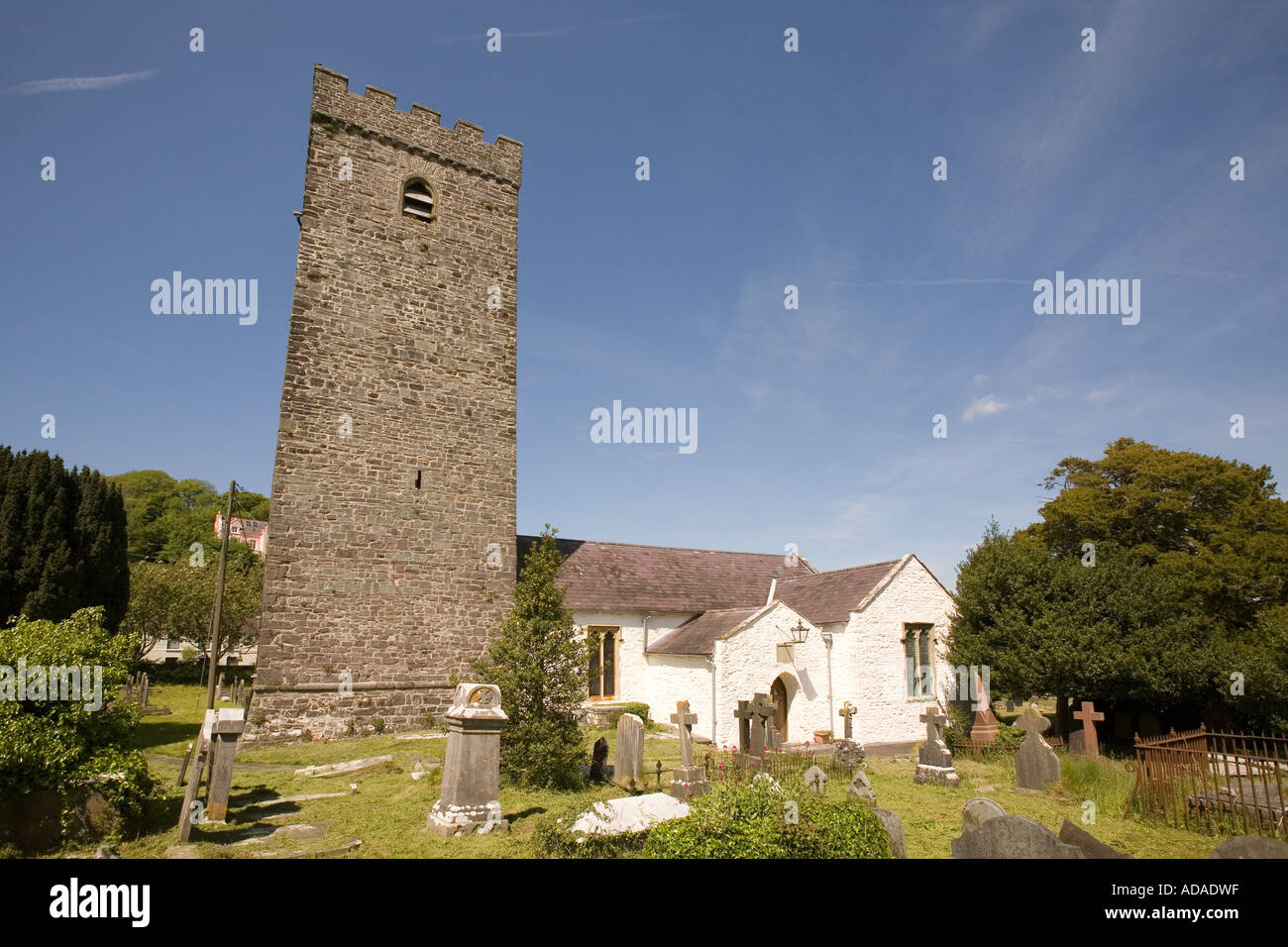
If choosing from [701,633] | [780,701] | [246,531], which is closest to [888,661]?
[780,701]

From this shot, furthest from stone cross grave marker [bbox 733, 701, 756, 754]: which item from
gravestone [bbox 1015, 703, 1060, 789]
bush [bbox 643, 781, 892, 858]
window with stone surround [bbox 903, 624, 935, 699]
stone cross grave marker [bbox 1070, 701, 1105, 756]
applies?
bush [bbox 643, 781, 892, 858]

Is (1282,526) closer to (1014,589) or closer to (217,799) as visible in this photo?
(1014,589)

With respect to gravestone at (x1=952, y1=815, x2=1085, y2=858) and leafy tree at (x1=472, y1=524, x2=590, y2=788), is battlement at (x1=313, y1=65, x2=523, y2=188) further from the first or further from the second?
gravestone at (x1=952, y1=815, x2=1085, y2=858)

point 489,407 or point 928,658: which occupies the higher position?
point 489,407

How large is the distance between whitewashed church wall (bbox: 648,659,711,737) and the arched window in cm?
1449

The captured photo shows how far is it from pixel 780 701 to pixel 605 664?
18.7 ft

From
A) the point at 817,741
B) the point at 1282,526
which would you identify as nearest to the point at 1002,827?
the point at 817,741

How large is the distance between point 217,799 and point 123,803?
113 centimetres

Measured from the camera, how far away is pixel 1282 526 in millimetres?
17016

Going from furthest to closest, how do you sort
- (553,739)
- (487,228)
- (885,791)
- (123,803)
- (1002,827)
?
(487,228) → (885,791) → (553,739) → (123,803) → (1002,827)

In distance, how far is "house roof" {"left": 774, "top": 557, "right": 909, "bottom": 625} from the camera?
20208mm

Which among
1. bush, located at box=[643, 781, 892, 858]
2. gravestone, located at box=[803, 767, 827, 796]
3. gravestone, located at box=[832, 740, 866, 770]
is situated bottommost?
gravestone, located at box=[832, 740, 866, 770]

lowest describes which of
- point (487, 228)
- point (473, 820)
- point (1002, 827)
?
point (473, 820)

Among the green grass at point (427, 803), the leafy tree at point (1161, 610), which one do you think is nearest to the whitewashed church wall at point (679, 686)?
the green grass at point (427, 803)
